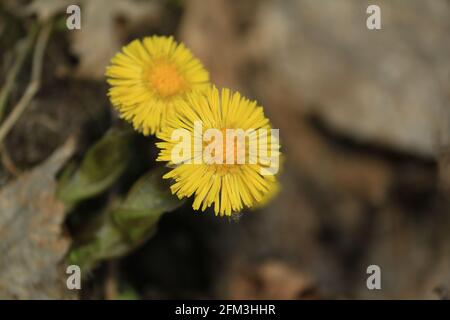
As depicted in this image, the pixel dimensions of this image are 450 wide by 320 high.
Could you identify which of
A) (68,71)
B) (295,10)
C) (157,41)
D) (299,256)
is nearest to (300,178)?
(299,256)

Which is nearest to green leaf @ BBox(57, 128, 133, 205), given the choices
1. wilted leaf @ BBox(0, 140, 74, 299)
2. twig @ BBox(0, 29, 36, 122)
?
wilted leaf @ BBox(0, 140, 74, 299)

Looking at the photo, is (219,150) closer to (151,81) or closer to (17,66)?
(151,81)

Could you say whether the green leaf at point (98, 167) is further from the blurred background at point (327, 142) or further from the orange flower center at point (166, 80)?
the blurred background at point (327, 142)

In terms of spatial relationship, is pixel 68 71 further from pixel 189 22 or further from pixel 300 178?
pixel 300 178

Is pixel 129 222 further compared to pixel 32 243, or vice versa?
pixel 32 243

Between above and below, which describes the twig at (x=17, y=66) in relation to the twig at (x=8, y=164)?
above

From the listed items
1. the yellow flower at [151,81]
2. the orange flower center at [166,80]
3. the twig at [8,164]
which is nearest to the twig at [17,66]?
the twig at [8,164]

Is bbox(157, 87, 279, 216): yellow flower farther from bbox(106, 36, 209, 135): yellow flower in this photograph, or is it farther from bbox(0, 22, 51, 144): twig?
bbox(0, 22, 51, 144): twig

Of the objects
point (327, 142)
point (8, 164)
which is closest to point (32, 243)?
point (8, 164)
